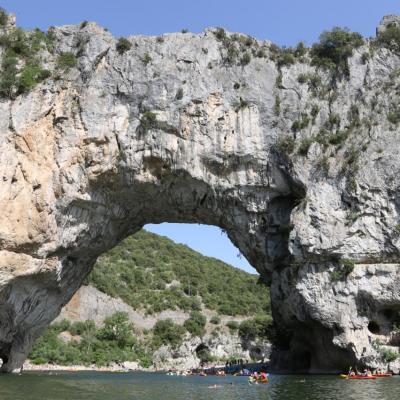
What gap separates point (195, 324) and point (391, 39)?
4352cm

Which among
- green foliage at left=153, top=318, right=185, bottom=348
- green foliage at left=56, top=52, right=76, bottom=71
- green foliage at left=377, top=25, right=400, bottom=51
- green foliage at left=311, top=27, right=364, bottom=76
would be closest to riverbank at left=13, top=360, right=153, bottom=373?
green foliage at left=153, top=318, right=185, bottom=348

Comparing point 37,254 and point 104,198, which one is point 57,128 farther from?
point 37,254

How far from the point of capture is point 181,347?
6012 cm

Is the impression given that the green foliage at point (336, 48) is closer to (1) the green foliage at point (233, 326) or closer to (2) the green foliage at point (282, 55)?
(2) the green foliage at point (282, 55)

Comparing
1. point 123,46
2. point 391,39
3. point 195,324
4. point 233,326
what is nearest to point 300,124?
point 391,39

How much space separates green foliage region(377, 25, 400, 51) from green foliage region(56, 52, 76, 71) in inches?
732

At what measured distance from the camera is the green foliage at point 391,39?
3086cm

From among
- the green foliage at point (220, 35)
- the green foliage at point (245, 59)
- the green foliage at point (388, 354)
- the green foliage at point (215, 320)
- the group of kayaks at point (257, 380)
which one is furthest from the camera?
the green foliage at point (215, 320)

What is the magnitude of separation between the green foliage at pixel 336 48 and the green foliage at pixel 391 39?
4.31 feet

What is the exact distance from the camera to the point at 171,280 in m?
76.2

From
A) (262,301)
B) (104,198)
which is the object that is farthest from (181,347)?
(104,198)

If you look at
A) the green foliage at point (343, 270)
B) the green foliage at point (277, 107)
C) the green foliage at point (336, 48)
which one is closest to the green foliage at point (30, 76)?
the green foliage at point (277, 107)

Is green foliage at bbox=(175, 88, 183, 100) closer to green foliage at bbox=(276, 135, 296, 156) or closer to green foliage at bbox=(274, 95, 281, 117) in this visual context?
green foliage at bbox=(274, 95, 281, 117)

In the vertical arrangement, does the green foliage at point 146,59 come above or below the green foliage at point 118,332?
above
